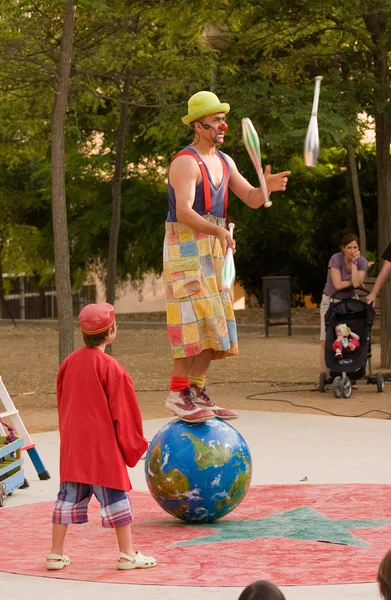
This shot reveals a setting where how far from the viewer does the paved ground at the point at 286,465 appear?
5984 millimetres

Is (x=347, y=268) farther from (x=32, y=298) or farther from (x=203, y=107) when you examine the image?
(x=32, y=298)

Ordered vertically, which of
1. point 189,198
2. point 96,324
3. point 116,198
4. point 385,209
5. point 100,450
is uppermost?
point 116,198

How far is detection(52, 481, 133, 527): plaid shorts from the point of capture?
6.59 m

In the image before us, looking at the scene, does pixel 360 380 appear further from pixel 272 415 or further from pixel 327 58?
pixel 327 58

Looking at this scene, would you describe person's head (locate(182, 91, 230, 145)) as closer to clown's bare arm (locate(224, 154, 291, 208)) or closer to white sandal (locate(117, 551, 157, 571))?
clown's bare arm (locate(224, 154, 291, 208))

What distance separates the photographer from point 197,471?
751 centimetres

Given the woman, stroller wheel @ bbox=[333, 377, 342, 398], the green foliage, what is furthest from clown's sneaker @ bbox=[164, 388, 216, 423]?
the green foliage

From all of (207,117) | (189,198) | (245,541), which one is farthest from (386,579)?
(207,117)

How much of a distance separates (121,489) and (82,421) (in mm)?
402

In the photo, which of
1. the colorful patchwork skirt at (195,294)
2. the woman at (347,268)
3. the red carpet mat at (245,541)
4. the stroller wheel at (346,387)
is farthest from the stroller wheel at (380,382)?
the colorful patchwork skirt at (195,294)

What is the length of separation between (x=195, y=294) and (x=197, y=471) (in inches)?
41.4

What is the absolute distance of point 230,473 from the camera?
298 inches

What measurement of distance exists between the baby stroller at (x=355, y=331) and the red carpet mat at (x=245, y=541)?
5.60 metres

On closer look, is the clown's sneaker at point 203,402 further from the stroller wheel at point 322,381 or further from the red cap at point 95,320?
the stroller wheel at point 322,381
